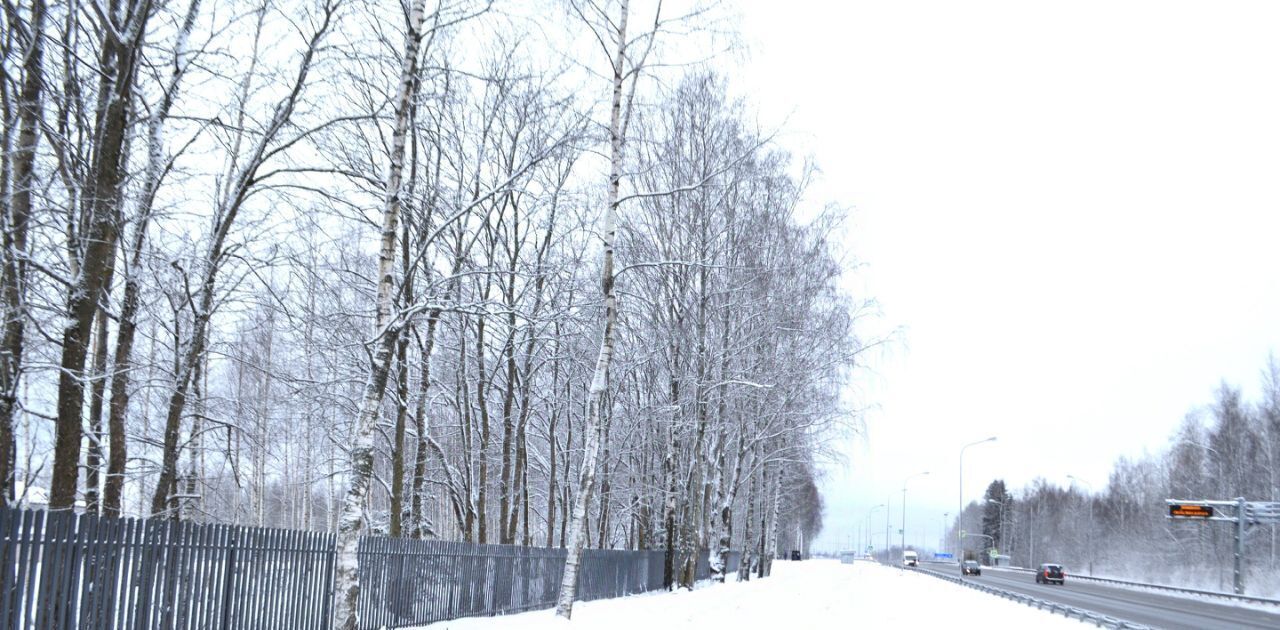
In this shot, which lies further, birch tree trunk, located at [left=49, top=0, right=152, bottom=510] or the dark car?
the dark car

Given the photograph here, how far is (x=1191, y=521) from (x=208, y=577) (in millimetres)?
68780

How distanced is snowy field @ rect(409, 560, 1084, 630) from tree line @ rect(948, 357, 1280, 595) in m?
28.5

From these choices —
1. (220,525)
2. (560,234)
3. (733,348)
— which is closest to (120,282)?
(220,525)

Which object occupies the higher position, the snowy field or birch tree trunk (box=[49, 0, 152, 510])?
birch tree trunk (box=[49, 0, 152, 510])

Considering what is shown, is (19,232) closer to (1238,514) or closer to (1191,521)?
(1238,514)

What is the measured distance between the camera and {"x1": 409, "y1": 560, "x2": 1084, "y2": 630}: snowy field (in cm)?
1530

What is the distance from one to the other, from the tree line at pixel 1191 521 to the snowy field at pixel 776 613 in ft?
93.6

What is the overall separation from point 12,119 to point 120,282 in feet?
12.8

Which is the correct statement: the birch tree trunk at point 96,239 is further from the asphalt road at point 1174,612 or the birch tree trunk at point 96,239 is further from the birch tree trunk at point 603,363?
the asphalt road at point 1174,612

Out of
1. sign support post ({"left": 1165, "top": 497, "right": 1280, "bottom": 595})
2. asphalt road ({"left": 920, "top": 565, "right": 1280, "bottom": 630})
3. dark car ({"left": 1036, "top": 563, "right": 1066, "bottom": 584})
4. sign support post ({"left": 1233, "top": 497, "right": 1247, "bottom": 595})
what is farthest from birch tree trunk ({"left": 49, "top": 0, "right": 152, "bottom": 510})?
dark car ({"left": 1036, "top": 563, "right": 1066, "bottom": 584})

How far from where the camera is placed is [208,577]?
9148 mm

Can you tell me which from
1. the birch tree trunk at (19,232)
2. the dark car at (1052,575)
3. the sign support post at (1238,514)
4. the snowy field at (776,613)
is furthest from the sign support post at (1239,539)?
the birch tree trunk at (19,232)

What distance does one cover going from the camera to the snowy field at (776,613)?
15.3 metres

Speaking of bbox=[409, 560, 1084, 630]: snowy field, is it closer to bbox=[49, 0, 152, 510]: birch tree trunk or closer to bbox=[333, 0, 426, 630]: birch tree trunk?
bbox=[333, 0, 426, 630]: birch tree trunk
